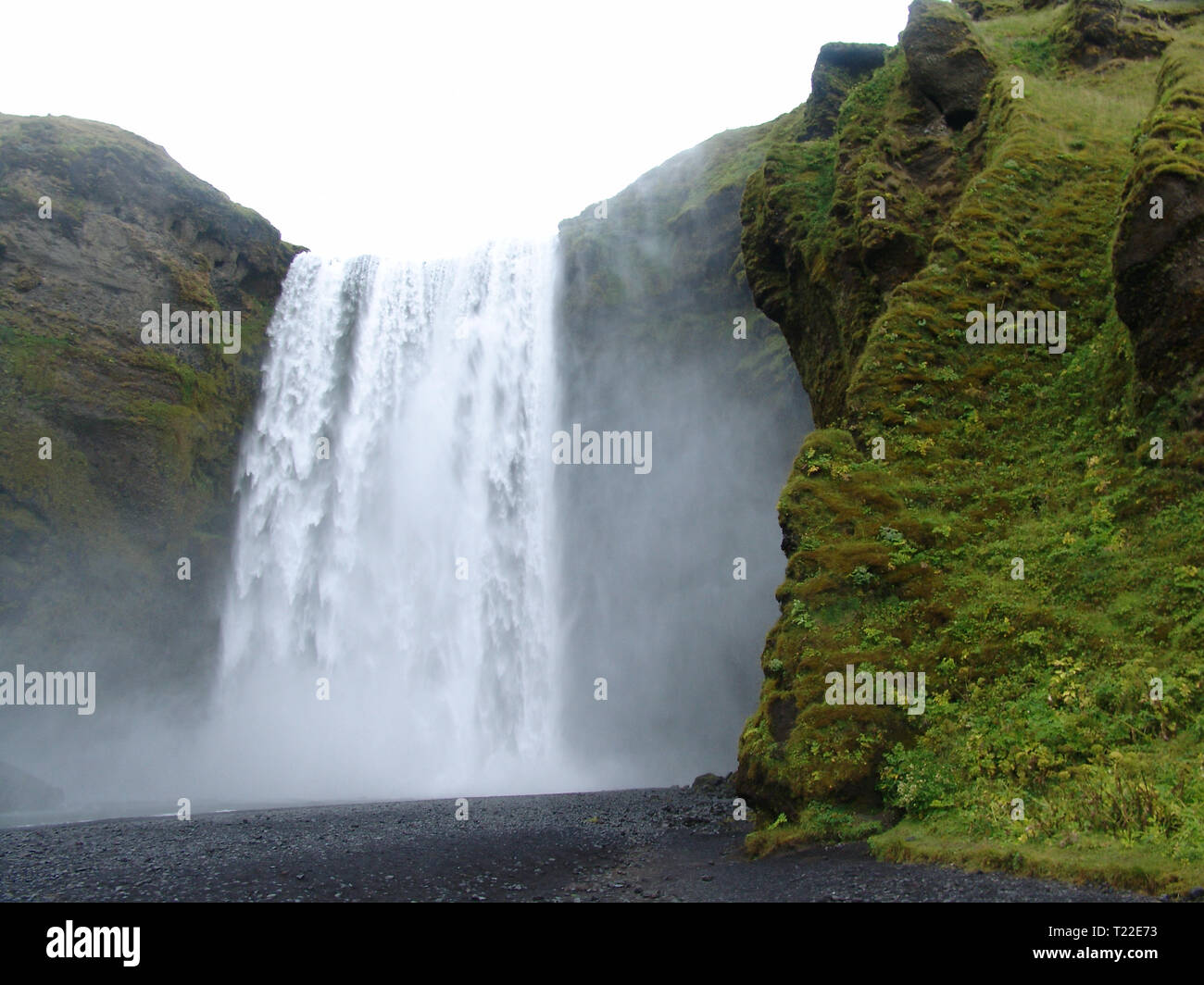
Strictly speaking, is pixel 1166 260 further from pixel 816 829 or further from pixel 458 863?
pixel 458 863

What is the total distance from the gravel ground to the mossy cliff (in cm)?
83

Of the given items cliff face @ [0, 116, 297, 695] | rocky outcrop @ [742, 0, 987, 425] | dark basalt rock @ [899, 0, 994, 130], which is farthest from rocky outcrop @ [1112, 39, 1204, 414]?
cliff face @ [0, 116, 297, 695]

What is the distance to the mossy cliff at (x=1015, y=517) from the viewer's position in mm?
9453

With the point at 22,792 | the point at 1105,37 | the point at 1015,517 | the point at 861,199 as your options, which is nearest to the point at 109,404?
the point at 22,792

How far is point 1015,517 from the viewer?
13461 millimetres

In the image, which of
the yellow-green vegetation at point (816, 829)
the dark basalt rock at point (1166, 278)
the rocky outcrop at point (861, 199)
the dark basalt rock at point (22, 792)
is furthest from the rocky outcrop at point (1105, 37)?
the dark basalt rock at point (22, 792)

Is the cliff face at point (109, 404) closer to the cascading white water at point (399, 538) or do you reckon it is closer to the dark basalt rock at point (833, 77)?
the cascading white water at point (399, 538)

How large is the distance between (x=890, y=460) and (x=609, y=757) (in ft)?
69.0

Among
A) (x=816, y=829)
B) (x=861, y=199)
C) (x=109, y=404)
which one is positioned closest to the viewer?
(x=816, y=829)

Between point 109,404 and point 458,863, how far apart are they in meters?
27.4

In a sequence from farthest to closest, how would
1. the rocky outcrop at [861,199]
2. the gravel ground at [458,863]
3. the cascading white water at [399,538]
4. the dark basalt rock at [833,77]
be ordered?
the cascading white water at [399,538]
the dark basalt rock at [833,77]
the rocky outcrop at [861,199]
the gravel ground at [458,863]

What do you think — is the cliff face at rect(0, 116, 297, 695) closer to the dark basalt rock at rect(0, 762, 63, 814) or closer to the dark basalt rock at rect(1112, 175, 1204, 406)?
the dark basalt rock at rect(0, 762, 63, 814)

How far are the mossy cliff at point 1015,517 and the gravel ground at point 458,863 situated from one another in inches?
32.7

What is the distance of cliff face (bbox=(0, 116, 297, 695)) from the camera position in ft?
99.0
